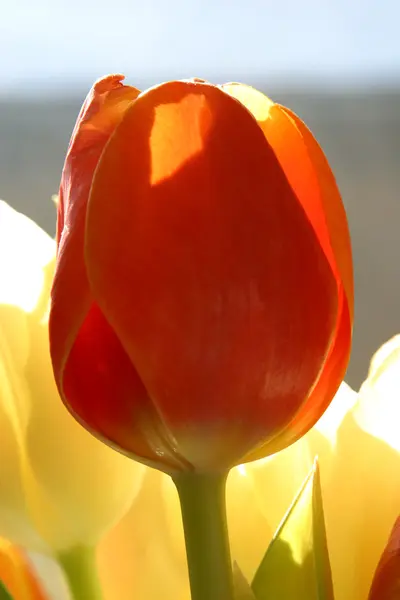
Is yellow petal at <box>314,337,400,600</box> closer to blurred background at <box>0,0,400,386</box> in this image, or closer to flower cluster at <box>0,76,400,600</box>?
flower cluster at <box>0,76,400,600</box>

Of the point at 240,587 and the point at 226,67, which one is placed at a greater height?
the point at 226,67

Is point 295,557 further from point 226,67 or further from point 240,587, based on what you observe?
point 226,67

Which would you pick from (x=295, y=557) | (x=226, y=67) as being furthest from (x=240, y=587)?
(x=226, y=67)

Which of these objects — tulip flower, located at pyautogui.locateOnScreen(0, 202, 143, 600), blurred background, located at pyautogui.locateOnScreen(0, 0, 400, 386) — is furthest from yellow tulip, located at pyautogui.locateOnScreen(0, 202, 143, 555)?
blurred background, located at pyautogui.locateOnScreen(0, 0, 400, 386)

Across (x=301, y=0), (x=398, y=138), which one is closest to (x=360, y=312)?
(x=398, y=138)

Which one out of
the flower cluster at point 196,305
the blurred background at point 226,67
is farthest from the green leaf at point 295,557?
the blurred background at point 226,67

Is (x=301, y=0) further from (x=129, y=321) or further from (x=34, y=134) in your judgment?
(x=129, y=321)
